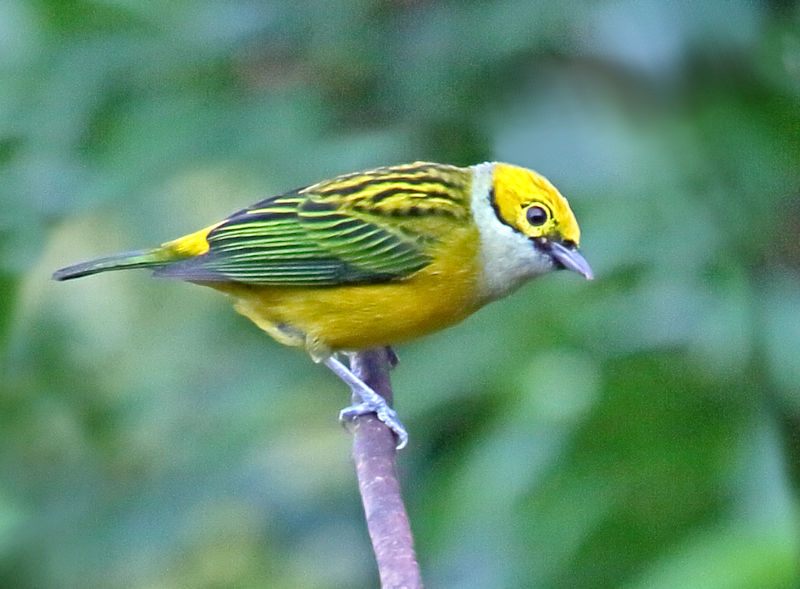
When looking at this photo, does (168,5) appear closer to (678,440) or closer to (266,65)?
(266,65)

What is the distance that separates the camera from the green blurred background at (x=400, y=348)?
2273 mm

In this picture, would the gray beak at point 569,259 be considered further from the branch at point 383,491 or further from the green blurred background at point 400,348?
the branch at point 383,491

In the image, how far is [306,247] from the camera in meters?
3.38

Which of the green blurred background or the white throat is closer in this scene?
the green blurred background

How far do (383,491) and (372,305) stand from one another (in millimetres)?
920

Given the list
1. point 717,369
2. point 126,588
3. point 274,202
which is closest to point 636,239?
point 717,369

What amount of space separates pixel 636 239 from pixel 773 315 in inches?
15.1

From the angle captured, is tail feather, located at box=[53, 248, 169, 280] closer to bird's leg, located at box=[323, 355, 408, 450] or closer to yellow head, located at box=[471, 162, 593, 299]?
bird's leg, located at box=[323, 355, 408, 450]

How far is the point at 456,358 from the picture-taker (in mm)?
2811

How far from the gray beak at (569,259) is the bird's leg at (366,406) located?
57cm

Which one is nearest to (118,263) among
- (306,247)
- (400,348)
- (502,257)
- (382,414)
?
(306,247)

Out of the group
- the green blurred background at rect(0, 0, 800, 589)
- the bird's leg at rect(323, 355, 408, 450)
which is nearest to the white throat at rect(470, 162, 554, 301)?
the green blurred background at rect(0, 0, 800, 589)

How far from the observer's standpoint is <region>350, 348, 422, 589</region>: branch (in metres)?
2.00

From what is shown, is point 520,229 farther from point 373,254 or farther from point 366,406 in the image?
point 366,406
